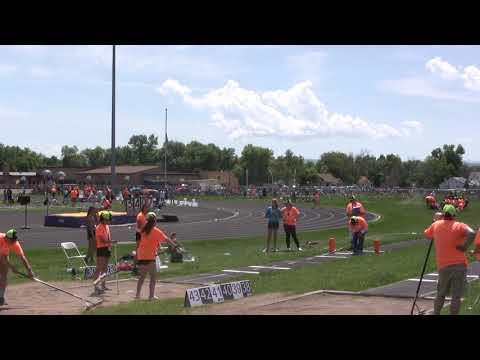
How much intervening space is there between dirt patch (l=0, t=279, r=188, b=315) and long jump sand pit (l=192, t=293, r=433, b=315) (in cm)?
192

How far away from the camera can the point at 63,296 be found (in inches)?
486

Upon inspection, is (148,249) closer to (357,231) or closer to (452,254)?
(452,254)

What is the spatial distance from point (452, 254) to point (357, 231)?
10.5 m

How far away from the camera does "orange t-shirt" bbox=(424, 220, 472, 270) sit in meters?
Answer: 8.60

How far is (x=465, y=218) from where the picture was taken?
38.7 m

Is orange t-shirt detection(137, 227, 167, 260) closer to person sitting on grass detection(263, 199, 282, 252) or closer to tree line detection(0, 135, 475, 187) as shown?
person sitting on grass detection(263, 199, 282, 252)

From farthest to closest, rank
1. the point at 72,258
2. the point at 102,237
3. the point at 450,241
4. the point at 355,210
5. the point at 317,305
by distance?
the point at 355,210, the point at 72,258, the point at 102,237, the point at 317,305, the point at 450,241

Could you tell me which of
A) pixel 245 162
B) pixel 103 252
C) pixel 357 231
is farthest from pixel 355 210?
pixel 245 162

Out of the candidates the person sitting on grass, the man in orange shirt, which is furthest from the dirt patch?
the person sitting on grass

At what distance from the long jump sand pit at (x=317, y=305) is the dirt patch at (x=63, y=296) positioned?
1918 mm
